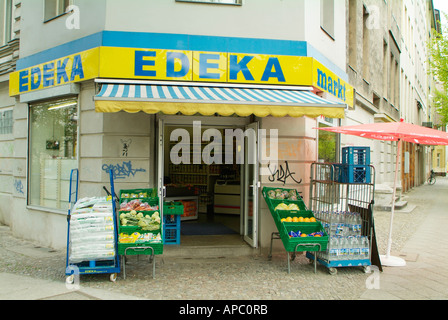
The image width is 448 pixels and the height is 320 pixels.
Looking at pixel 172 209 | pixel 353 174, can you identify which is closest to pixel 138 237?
pixel 172 209

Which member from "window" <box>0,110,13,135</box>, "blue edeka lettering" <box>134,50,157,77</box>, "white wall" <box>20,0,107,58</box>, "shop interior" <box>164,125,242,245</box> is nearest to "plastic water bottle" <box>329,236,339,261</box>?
"shop interior" <box>164,125,242,245</box>

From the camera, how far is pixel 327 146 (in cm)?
913

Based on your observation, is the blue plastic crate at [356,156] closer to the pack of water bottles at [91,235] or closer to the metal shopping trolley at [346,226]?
the metal shopping trolley at [346,226]

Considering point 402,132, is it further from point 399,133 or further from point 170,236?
point 170,236

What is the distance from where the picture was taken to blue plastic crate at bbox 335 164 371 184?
6.28m

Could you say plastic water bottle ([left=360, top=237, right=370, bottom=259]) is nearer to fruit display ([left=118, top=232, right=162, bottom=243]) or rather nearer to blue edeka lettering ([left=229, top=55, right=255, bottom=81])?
fruit display ([left=118, top=232, right=162, bottom=243])

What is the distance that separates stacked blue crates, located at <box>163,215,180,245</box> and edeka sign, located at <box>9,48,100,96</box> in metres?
2.96

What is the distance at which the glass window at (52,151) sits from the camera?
7.83m

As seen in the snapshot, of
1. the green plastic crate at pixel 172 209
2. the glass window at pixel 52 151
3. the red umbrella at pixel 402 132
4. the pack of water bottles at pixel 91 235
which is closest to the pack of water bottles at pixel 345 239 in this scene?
the red umbrella at pixel 402 132

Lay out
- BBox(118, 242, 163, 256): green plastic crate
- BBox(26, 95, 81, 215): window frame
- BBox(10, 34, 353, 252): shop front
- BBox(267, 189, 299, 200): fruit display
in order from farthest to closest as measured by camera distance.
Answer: BBox(26, 95, 81, 215): window frame < BBox(267, 189, 299, 200): fruit display < BBox(10, 34, 353, 252): shop front < BBox(118, 242, 163, 256): green plastic crate

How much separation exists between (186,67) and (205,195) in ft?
19.3
